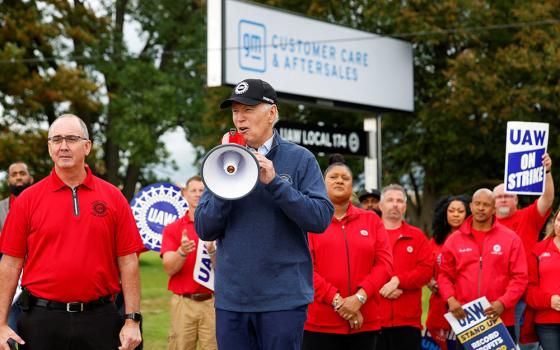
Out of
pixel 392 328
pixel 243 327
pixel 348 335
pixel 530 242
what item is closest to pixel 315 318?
pixel 348 335

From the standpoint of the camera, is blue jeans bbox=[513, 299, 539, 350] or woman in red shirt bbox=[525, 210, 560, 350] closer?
woman in red shirt bbox=[525, 210, 560, 350]

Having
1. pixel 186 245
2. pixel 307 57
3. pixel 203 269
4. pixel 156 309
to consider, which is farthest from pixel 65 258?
pixel 156 309

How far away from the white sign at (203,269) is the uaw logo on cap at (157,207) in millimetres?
1847

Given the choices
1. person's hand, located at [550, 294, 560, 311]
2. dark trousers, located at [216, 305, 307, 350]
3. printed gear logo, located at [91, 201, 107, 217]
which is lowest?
person's hand, located at [550, 294, 560, 311]

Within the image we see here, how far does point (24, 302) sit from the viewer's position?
539cm

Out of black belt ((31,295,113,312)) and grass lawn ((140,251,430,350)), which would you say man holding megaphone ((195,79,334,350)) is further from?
grass lawn ((140,251,430,350))

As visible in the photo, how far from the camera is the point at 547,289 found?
26.7ft

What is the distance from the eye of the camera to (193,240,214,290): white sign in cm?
814

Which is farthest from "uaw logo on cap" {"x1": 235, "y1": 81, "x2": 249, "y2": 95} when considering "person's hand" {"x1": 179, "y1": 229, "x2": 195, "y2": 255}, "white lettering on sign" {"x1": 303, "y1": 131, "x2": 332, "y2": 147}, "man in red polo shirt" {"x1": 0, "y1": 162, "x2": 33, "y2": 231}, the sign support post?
the sign support post

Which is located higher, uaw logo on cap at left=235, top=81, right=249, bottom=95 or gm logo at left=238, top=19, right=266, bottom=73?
gm logo at left=238, top=19, right=266, bottom=73

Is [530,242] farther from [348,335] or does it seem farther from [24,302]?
[24,302]

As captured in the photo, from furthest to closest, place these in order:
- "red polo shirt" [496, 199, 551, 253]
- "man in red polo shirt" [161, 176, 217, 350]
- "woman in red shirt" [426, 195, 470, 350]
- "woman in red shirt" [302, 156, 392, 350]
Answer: "woman in red shirt" [426, 195, 470, 350], "red polo shirt" [496, 199, 551, 253], "man in red polo shirt" [161, 176, 217, 350], "woman in red shirt" [302, 156, 392, 350]

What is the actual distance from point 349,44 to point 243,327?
1289 centimetres

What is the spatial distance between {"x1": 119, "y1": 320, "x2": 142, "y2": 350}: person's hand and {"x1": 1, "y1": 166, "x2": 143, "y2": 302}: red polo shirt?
243 mm
